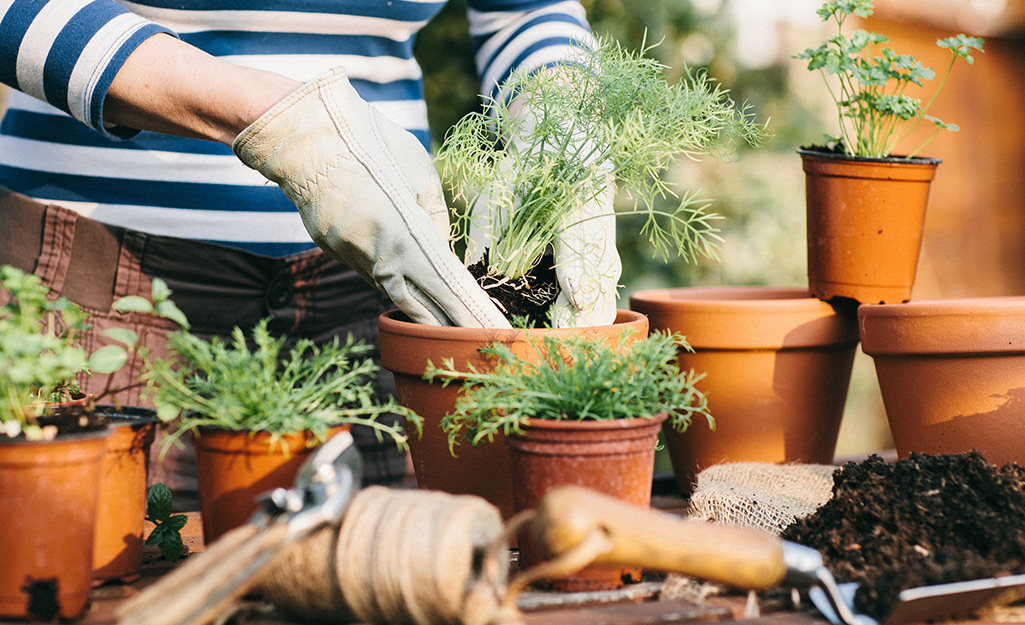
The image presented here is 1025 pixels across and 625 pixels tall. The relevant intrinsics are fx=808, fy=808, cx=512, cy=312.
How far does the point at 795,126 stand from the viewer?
264cm

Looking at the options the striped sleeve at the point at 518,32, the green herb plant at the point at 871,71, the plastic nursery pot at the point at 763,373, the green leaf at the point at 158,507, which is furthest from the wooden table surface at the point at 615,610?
the striped sleeve at the point at 518,32

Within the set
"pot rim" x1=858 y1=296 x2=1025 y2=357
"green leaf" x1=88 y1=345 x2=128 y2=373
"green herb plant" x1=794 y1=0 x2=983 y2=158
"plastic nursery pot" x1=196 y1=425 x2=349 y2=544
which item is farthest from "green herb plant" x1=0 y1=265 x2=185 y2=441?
"green herb plant" x1=794 y1=0 x2=983 y2=158

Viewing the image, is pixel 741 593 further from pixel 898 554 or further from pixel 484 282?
pixel 484 282

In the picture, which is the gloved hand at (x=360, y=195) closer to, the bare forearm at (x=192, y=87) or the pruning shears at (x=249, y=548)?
the bare forearm at (x=192, y=87)

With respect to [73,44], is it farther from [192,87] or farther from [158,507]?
[158,507]

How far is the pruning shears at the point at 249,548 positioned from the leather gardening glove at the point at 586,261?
407mm

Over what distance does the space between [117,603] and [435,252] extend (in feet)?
1.71

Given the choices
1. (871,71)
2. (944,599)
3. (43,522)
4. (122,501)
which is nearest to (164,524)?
(122,501)

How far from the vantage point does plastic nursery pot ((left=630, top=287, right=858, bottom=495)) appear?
1241 mm

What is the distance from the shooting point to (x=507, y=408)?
2.70 feet

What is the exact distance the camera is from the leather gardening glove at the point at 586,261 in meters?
1.04

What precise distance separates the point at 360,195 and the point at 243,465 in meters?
0.39

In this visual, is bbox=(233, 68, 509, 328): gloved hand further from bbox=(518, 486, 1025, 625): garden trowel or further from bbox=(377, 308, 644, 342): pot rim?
bbox=(518, 486, 1025, 625): garden trowel

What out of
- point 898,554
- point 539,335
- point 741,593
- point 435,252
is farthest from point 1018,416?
point 435,252
